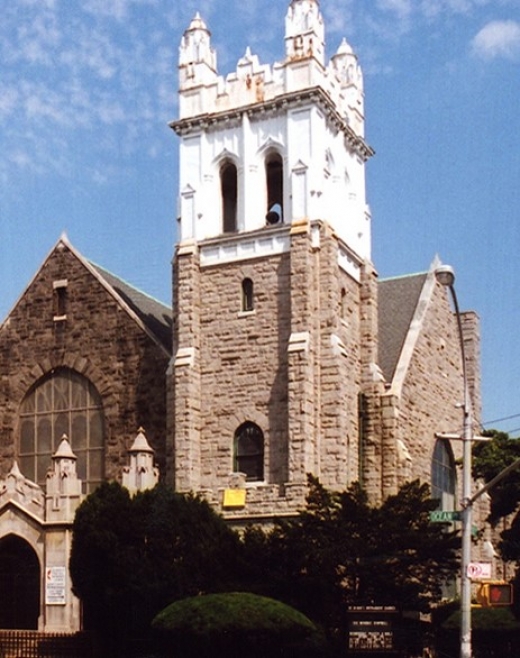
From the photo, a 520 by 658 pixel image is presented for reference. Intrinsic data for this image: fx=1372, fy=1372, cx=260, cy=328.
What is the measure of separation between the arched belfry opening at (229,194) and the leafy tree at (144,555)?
9.73 m

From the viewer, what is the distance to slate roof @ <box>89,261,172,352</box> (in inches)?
1699

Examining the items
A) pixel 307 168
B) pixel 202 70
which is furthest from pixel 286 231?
pixel 202 70

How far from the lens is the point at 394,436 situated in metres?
39.8

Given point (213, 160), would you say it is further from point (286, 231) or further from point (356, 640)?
point (356, 640)

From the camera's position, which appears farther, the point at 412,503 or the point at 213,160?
the point at 213,160

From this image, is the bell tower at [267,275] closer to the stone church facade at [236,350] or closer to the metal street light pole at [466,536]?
the stone church facade at [236,350]

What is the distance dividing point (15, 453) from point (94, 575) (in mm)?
9274

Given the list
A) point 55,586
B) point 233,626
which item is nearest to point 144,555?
point 55,586

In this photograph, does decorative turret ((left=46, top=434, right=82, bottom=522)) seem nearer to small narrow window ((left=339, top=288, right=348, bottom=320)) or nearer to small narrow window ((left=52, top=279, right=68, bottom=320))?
small narrow window ((left=52, top=279, right=68, bottom=320))

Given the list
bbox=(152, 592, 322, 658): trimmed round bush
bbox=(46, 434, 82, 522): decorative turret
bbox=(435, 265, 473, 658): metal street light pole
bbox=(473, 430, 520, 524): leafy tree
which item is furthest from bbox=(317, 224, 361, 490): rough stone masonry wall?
bbox=(435, 265, 473, 658): metal street light pole

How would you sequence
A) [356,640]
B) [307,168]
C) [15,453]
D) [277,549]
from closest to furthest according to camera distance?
1. [356,640]
2. [277,549]
3. [307,168]
4. [15,453]

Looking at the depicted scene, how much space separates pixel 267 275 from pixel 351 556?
31.5ft

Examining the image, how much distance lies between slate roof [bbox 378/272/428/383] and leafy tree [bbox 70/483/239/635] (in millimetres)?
10040

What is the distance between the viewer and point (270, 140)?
40.3 m
